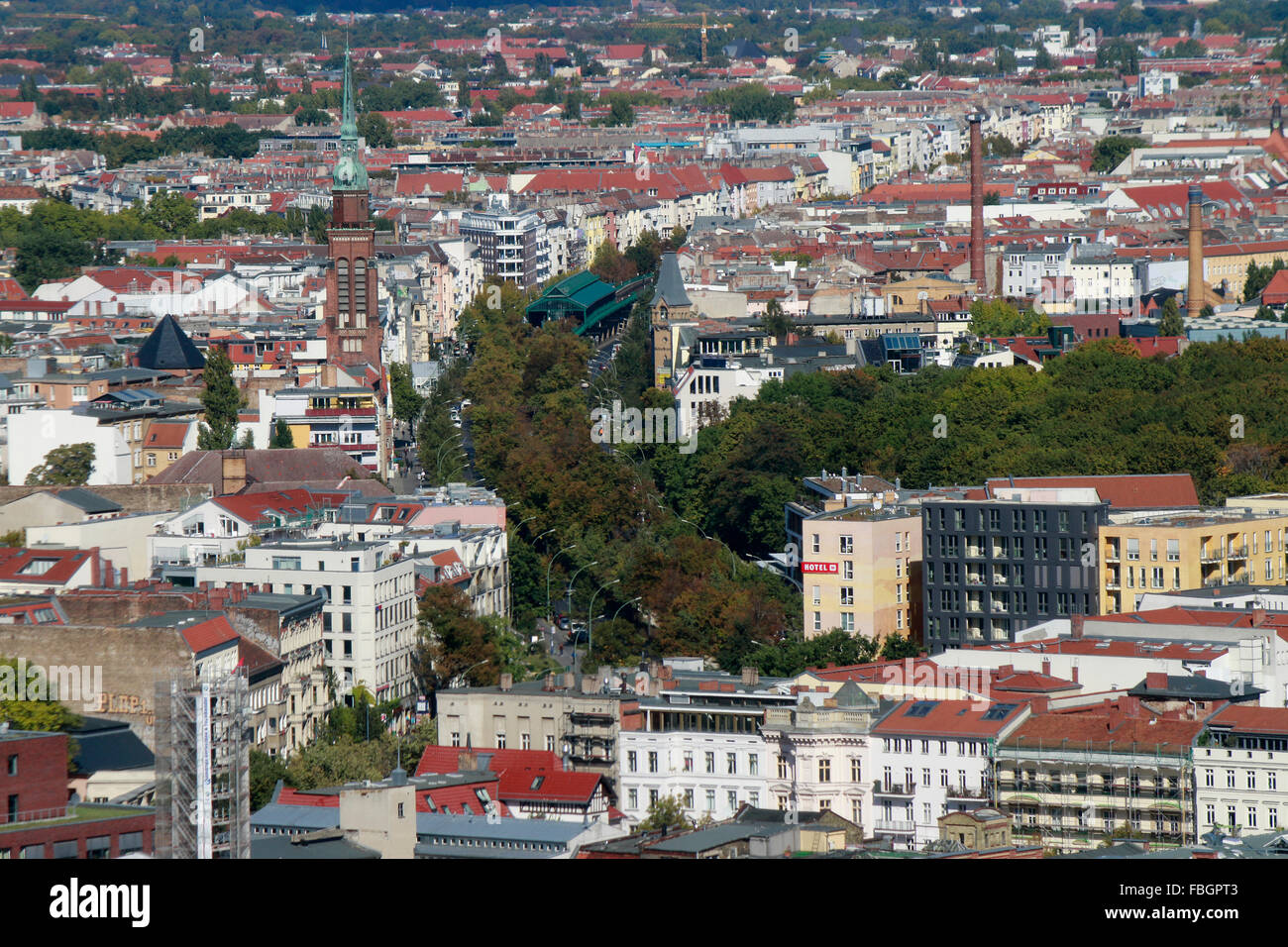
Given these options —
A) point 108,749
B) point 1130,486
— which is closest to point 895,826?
point 108,749

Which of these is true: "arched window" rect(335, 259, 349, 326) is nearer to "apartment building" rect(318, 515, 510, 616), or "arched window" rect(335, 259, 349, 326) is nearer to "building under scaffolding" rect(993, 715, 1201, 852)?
"apartment building" rect(318, 515, 510, 616)

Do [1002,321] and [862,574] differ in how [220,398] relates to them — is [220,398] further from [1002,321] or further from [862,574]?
[1002,321]

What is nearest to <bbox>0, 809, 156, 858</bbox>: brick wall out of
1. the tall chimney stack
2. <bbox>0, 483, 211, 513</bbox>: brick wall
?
<bbox>0, 483, 211, 513</bbox>: brick wall

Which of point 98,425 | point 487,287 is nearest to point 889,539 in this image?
point 98,425

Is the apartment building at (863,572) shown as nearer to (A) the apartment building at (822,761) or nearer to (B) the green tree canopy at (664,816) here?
(A) the apartment building at (822,761)

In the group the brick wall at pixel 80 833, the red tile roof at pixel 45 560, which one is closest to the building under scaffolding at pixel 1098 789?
the brick wall at pixel 80 833
